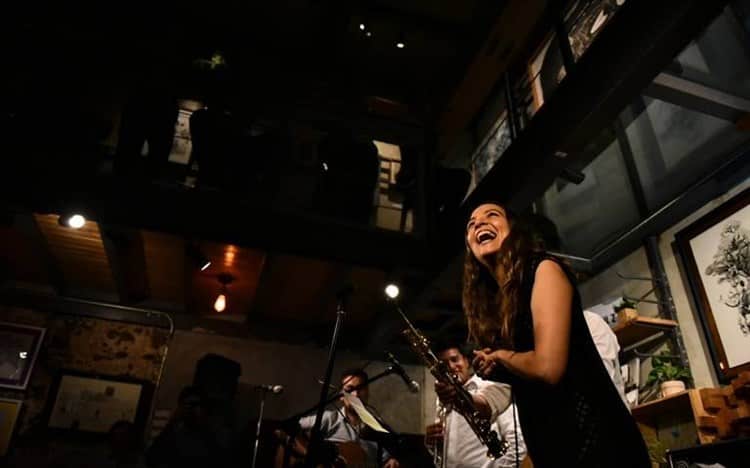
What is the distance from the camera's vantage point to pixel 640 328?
3781 mm

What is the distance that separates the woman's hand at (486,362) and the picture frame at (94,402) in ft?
21.2

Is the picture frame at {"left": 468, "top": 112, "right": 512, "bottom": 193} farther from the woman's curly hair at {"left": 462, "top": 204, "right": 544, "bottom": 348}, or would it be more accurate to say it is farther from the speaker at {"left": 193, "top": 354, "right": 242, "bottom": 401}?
the woman's curly hair at {"left": 462, "top": 204, "right": 544, "bottom": 348}

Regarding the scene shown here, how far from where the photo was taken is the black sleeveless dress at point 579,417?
1.09 m

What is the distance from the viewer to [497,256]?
1.58 meters

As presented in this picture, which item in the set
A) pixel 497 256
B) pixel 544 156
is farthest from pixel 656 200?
pixel 497 256

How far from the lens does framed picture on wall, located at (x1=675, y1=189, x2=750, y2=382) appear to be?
323 centimetres

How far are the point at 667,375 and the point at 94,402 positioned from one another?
6504 mm

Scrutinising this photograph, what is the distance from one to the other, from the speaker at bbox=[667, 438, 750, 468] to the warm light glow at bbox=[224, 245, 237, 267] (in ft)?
14.6

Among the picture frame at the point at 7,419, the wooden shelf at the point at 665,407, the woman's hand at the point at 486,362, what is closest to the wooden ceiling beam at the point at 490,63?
the wooden shelf at the point at 665,407

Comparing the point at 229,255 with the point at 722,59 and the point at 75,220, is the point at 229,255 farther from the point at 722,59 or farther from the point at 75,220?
the point at 722,59

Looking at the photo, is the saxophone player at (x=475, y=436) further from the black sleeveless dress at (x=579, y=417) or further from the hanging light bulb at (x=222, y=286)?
the hanging light bulb at (x=222, y=286)

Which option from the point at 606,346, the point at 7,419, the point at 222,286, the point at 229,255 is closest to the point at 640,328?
the point at 606,346

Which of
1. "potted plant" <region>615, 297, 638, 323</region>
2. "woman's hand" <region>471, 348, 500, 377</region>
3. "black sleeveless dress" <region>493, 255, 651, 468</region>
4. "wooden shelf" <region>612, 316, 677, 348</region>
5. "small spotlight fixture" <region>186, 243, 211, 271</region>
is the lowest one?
"black sleeveless dress" <region>493, 255, 651, 468</region>

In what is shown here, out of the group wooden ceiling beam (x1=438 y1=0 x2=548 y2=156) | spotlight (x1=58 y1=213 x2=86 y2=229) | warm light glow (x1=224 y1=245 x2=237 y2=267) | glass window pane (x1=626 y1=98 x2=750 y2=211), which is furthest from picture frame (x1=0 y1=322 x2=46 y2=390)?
glass window pane (x1=626 y1=98 x2=750 y2=211)
